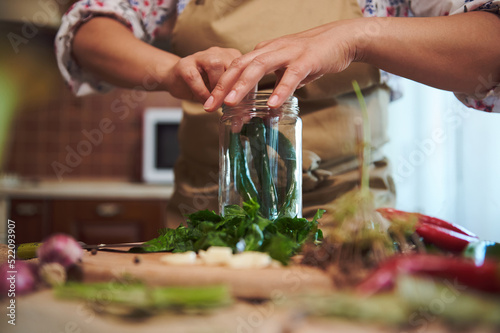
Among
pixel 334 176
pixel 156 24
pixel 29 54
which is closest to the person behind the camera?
pixel 334 176

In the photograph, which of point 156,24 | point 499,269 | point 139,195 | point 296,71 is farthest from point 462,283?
point 139,195

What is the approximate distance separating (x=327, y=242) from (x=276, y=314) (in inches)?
5.7

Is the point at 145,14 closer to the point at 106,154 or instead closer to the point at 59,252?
the point at 59,252

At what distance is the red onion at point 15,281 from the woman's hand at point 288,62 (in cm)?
31

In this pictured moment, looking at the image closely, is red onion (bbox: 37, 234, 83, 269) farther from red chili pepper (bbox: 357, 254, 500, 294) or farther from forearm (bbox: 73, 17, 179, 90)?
forearm (bbox: 73, 17, 179, 90)

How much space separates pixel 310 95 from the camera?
2.75ft

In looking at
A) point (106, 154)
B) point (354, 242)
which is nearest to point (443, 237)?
point (354, 242)

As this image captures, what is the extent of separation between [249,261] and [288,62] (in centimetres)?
32

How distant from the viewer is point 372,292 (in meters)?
0.35

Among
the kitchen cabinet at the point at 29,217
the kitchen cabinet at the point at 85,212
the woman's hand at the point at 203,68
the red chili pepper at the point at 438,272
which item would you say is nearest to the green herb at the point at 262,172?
the woman's hand at the point at 203,68

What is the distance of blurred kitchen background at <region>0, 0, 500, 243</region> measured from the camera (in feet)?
5.27

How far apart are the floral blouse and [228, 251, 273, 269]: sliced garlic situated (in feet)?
1.80

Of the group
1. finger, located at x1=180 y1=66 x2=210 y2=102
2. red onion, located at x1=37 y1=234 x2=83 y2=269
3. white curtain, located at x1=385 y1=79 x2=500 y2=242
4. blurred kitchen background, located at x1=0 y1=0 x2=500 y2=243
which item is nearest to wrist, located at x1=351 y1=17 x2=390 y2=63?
finger, located at x1=180 y1=66 x2=210 y2=102

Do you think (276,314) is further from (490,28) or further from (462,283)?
(490,28)
